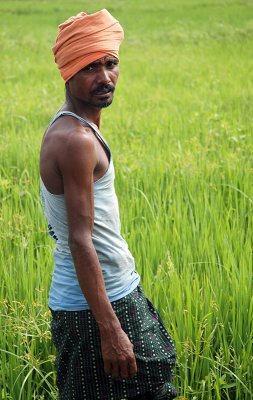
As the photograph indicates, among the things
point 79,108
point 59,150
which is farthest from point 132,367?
point 79,108

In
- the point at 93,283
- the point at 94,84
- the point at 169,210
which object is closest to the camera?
the point at 93,283

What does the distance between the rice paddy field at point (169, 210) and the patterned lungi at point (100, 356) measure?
12.8 inches

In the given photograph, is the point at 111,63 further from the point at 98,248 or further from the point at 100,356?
the point at 100,356

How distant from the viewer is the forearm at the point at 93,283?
72.2 inches

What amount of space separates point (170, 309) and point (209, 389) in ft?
1.22

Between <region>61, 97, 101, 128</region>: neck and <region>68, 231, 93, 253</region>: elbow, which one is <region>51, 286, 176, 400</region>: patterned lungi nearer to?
<region>68, 231, 93, 253</region>: elbow

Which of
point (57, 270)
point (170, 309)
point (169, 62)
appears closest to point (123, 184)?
point (170, 309)

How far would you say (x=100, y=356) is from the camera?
1949 millimetres

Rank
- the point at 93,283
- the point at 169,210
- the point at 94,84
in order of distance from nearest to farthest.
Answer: the point at 93,283 < the point at 94,84 < the point at 169,210

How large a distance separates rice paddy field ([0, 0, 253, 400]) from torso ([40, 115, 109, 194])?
634 mm

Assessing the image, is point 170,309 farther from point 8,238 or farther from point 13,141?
point 13,141

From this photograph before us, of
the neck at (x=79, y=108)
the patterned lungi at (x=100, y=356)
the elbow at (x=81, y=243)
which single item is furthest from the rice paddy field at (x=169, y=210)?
the neck at (x=79, y=108)

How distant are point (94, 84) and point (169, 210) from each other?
6.18 feet

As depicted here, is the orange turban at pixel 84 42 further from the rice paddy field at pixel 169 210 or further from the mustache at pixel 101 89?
the rice paddy field at pixel 169 210
